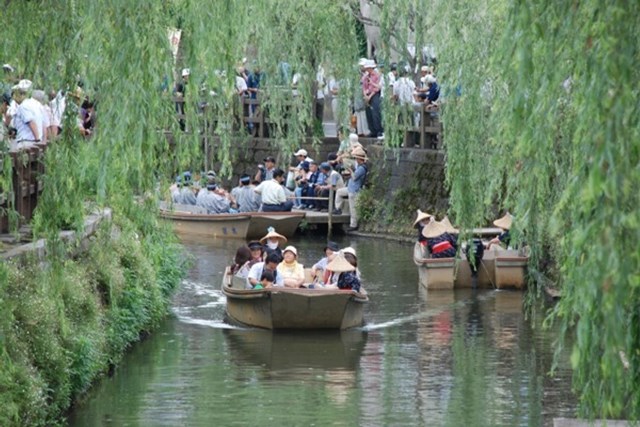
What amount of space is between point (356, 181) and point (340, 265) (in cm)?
1152

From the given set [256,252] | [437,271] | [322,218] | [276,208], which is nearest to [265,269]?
[256,252]

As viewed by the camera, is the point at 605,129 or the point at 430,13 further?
the point at 430,13

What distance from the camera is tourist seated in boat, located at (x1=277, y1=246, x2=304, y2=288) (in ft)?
69.8

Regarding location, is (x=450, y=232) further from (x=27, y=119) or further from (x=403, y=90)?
(x=27, y=119)

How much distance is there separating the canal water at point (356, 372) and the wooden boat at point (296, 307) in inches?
6.9

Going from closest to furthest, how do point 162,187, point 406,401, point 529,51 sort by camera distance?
point 529,51, point 162,187, point 406,401

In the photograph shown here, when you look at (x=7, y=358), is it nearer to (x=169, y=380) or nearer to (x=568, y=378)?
(x=169, y=380)

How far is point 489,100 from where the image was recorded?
61.2ft

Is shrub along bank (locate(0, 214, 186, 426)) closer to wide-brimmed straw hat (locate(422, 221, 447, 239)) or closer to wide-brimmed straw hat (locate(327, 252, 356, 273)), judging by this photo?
wide-brimmed straw hat (locate(327, 252, 356, 273))

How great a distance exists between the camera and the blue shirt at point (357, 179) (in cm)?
3239

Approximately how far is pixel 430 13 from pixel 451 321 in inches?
176

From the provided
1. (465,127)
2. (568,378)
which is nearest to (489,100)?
(465,127)

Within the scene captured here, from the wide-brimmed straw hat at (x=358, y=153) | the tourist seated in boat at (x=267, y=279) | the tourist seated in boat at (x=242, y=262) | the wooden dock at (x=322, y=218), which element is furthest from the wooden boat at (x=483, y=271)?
the wooden dock at (x=322, y=218)

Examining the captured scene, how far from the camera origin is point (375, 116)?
34062 millimetres
